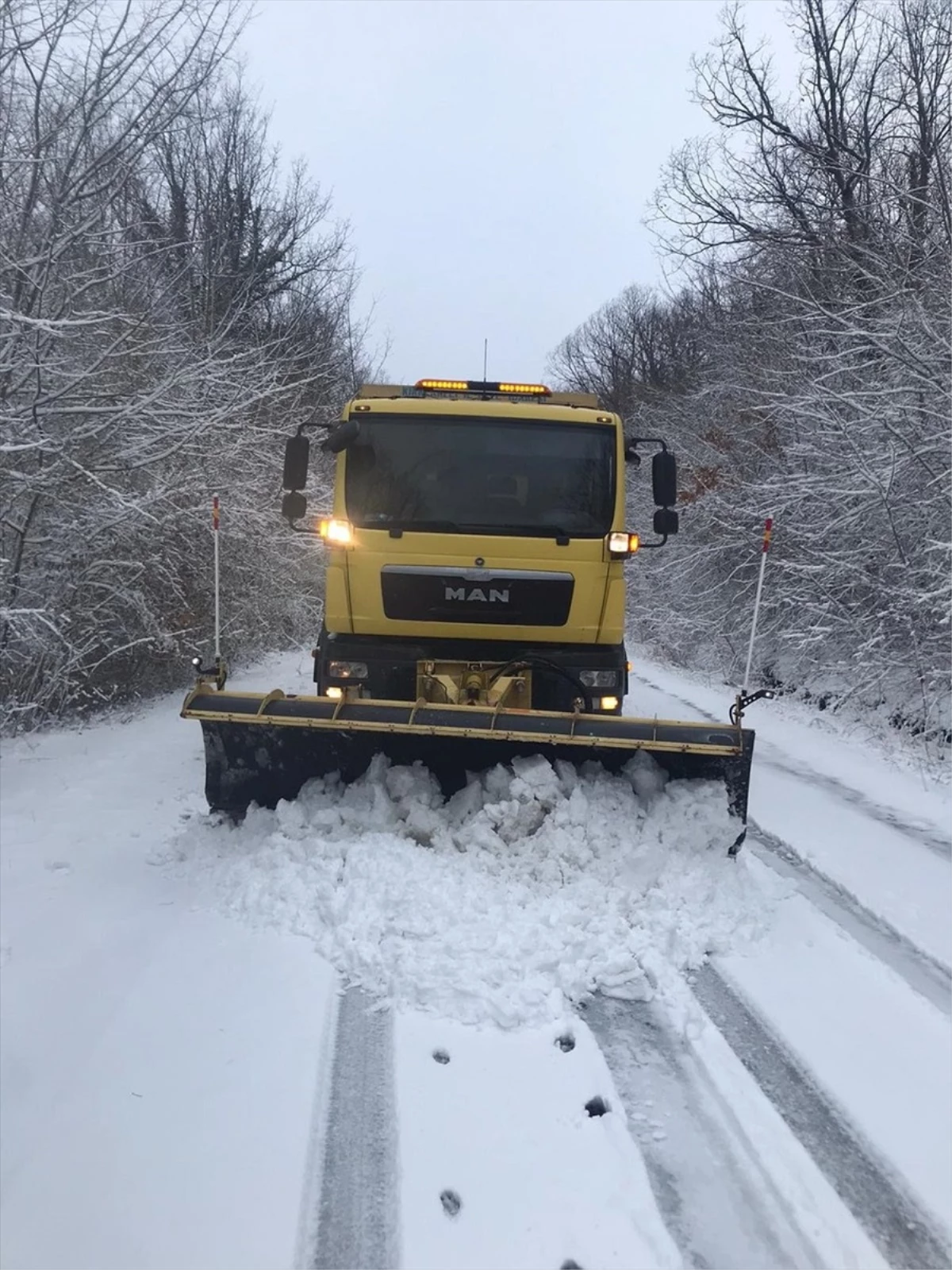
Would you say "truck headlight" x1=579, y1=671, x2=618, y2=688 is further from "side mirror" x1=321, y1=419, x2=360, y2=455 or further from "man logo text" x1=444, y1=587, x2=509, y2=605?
"side mirror" x1=321, y1=419, x2=360, y2=455

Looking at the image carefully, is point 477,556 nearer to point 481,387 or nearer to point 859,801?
point 481,387

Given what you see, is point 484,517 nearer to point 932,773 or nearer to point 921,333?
point 932,773

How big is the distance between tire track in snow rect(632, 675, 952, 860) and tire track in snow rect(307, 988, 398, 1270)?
413 cm

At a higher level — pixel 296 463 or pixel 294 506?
pixel 296 463

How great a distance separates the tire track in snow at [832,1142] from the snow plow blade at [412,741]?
1349 millimetres

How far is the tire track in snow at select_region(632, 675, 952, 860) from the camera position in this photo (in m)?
6.01

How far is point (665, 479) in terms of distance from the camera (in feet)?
20.2

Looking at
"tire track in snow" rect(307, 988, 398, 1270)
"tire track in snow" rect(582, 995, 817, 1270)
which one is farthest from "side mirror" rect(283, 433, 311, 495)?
"tire track in snow" rect(582, 995, 817, 1270)

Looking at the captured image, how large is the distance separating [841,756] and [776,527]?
537cm

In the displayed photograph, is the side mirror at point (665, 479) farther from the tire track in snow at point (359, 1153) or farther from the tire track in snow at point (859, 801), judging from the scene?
the tire track in snow at point (359, 1153)

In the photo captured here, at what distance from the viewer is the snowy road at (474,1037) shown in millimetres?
2477

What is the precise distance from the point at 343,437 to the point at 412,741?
2147 millimetres

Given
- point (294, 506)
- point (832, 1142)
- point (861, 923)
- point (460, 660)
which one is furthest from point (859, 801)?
point (294, 506)

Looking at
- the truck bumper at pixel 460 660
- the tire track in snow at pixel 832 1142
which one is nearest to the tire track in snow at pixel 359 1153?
the tire track in snow at pixel 832 1142
